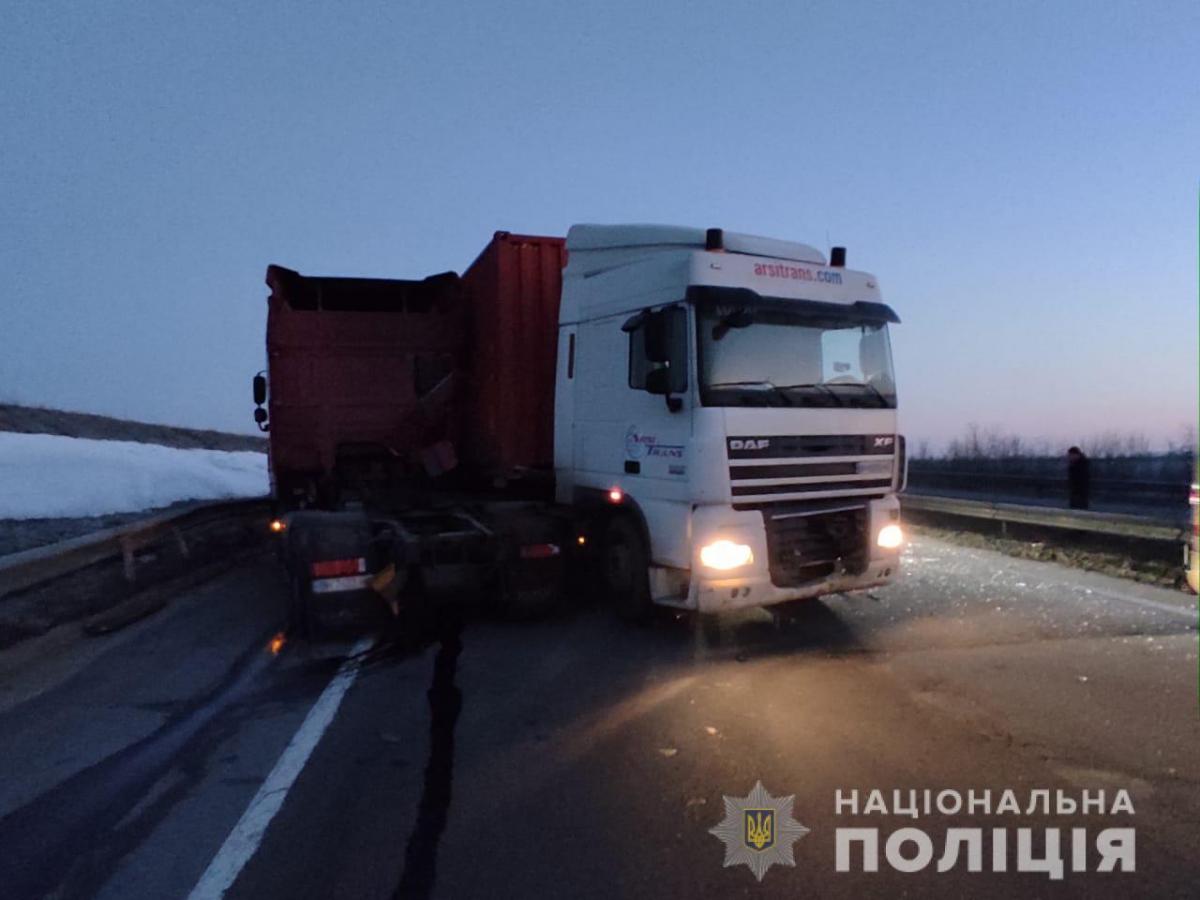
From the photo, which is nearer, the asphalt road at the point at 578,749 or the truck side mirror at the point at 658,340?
the asphalt road at the point at 578,749

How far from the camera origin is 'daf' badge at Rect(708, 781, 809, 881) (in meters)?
3.63

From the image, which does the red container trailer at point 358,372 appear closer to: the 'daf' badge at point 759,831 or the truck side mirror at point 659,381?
the truck side mirror at point 659,381

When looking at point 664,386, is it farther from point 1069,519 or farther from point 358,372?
point 1069,519

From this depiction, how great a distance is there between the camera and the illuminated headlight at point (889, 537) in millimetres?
7480

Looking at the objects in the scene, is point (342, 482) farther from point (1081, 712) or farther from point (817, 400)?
point (1081, 712)

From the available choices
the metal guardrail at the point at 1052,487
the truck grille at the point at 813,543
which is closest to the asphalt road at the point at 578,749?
the truck grille at the point at 813,543

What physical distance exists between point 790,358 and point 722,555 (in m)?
1.80

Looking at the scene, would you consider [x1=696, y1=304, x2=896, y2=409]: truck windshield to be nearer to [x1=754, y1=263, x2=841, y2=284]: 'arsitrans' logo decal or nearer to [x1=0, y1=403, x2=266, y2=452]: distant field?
[x1=754, y1=263, x2=841, y2=284]: 'arsitrans' logo decal

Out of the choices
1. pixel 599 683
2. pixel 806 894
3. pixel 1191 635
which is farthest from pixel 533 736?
pixel 1191 635

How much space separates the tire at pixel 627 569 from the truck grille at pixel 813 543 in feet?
3.55

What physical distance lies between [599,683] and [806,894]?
2832 millimetres

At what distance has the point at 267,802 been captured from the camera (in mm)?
4238

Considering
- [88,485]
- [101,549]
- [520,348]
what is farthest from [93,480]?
[520,348]

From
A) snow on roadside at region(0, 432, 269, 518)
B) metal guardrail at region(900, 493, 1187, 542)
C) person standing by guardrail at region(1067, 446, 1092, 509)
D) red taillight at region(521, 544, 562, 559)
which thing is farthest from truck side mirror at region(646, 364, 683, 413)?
person standing by guardrail at region(1067, 446, 1092, 509)
